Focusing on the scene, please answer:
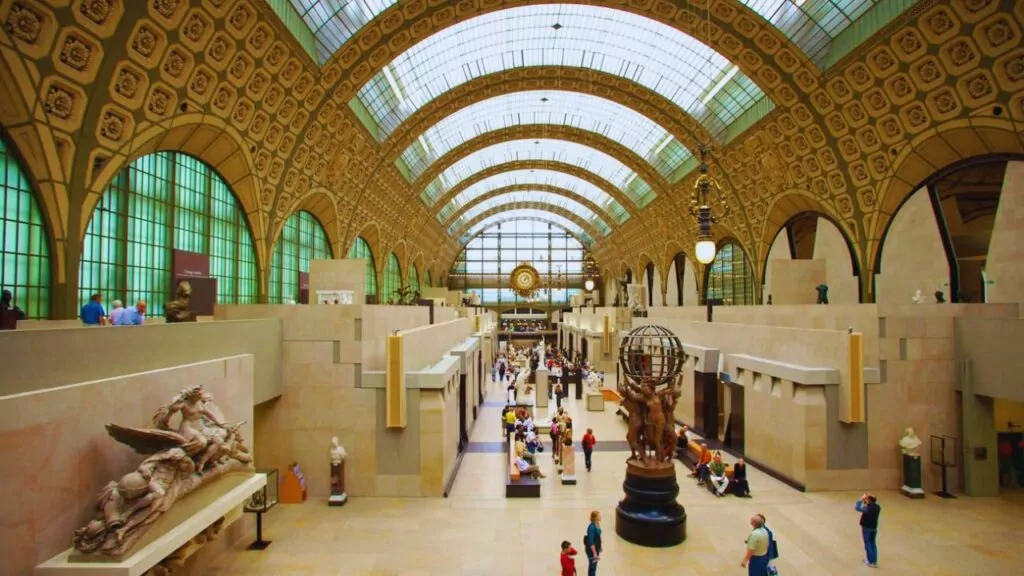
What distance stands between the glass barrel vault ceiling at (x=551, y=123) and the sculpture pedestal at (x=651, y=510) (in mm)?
27066

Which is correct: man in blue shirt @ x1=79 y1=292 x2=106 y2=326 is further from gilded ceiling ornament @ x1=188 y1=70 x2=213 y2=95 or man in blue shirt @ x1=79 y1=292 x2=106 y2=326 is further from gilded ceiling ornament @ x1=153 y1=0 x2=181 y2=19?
gilded ceiling ornament @ x1=188 y1=70 x2=213 y2=95

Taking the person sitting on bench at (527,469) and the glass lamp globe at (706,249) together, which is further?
the person sitting on bench at (527,469)

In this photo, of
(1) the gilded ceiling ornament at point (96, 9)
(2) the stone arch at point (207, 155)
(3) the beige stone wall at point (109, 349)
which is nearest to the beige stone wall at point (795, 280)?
(3) the beige stone wall at point (109, 349)

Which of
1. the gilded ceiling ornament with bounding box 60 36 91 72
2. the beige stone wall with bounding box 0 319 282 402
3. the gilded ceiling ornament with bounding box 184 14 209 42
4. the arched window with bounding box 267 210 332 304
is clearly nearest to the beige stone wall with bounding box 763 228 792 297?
the arched window with bounding box 267 210 332 304

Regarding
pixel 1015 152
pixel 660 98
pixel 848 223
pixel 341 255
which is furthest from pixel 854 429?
pixel 341 255

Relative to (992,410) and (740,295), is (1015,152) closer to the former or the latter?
(992,410)

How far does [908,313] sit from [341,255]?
23.3 metres

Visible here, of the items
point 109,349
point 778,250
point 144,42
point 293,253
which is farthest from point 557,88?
point 109,349

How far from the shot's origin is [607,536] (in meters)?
10.6

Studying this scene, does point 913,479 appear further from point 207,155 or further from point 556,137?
point 556,137

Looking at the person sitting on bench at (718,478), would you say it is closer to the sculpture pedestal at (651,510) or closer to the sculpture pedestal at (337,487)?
the sculpture pedestal at (651,510)

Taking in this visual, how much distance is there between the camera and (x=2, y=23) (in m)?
10.0

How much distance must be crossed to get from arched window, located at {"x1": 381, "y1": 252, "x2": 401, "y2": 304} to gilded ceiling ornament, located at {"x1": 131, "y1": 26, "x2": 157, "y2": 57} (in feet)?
84.8

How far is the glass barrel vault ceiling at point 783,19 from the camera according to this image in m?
18.8
